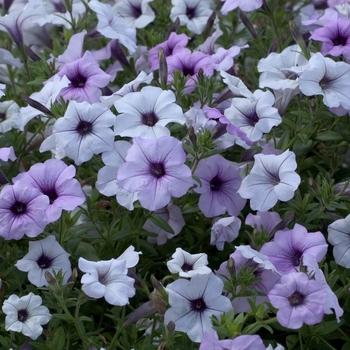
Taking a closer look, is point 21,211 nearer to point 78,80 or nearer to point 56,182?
point 56,182

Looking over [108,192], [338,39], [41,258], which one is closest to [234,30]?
[338,39]

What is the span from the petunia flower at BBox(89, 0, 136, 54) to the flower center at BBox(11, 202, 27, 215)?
1.97ft

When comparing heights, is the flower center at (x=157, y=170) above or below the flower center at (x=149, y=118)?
below

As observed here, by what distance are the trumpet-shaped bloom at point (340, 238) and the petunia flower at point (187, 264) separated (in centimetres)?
30

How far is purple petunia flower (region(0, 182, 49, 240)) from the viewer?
4.42ft

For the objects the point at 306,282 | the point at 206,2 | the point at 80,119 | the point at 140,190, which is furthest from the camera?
the point at 206,2

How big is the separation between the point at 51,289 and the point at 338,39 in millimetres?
908

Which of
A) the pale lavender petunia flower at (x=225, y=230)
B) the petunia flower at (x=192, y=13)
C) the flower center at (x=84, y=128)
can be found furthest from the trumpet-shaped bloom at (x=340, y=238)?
the petunia flower at (x=192, y=13)

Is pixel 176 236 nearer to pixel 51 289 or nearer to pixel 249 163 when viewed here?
pixel 249 163

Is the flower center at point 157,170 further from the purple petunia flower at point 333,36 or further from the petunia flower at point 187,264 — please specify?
the purple petunia flower at point 333,36

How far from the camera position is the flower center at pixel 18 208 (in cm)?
137

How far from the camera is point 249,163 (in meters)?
1.53

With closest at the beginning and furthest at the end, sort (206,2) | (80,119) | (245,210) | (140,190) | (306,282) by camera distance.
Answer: (306,282)
(140,190)
(80,119)
(245,210)
(206,2)

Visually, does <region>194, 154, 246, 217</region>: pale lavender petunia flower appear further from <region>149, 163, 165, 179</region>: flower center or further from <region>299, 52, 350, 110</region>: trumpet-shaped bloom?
<region>299, 52, 350, 110</region>: trumpet-shaped bloom
